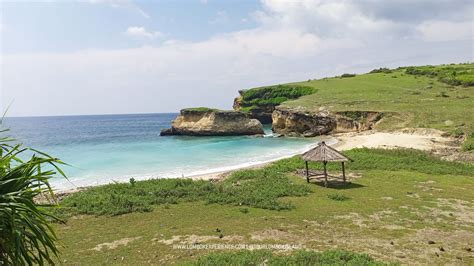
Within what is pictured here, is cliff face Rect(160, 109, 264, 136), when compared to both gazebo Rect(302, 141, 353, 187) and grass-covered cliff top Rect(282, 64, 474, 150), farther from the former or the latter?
gazebo Rect(302, 141, 353, 187)

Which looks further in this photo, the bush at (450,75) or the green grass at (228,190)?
the bush at (450,75)

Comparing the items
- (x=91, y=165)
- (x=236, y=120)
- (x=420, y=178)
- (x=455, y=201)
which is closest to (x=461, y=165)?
(x=420, y=178)

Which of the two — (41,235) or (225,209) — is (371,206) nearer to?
(225,209)

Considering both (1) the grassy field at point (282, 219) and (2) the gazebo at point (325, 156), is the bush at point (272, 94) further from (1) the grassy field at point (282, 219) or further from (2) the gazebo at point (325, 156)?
(2) the gazebo at point (325, 156)

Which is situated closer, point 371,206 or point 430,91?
point 371,206

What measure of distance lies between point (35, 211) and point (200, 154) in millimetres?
37870

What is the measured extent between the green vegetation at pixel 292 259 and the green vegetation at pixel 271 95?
68.5 metres

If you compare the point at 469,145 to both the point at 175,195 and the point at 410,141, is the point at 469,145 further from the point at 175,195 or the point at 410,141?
the point at 175,195

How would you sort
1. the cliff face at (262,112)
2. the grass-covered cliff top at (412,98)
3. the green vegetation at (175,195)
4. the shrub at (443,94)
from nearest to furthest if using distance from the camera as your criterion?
the green vegetation at (175,195) → the grass-covered cliff top at (412,98) → the shrub at (443,94) → the cliff face at (262,112)

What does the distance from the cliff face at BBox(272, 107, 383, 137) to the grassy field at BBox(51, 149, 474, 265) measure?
1164 inches

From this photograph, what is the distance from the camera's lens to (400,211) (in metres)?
14.6

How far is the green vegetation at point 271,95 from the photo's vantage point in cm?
7850

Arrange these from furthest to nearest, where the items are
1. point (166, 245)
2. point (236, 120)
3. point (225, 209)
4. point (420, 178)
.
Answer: point (236, 120) < point (420, 178) < point (225, 209) < point (166, 245)

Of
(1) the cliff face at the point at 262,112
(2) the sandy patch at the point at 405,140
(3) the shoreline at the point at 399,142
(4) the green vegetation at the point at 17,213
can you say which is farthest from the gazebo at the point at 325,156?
(1) the cliff face at the point at 262,112
